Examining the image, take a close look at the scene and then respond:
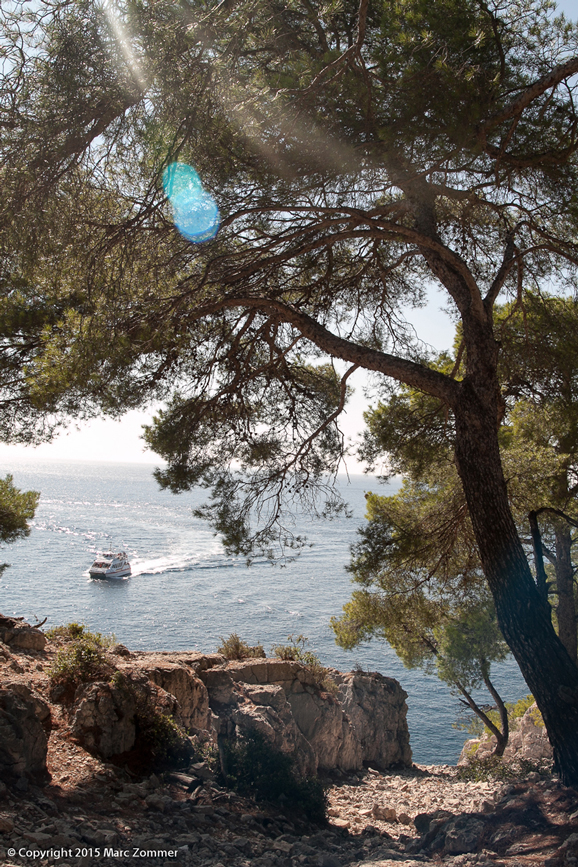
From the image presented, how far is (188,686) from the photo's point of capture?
6.66 m

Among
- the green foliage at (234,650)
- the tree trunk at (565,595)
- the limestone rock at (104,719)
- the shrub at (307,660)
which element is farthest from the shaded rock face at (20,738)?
the tree trunk at (565,595)

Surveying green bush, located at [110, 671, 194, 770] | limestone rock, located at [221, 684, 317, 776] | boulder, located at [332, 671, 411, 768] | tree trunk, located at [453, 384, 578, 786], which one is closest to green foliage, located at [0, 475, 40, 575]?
green bush, located at [110, 671, 194, 770]

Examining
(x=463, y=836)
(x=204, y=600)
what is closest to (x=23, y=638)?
(x=463, y=836)

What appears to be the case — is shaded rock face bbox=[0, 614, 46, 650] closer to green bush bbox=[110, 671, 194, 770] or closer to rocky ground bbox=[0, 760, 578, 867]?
green bush bbox=[110, 671, 194, 770]

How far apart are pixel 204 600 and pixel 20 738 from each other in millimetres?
34349

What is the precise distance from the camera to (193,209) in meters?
4.88

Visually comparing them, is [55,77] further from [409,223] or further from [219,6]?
[409,223]

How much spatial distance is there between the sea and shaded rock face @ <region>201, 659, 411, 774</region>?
227 inches

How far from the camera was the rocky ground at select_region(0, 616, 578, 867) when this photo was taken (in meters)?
3.06

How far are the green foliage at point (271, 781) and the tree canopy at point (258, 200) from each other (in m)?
1.97

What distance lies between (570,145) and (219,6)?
3040 millimetres

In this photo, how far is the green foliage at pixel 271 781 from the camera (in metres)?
5.20

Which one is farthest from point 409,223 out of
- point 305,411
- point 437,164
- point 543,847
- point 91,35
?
point 543,847

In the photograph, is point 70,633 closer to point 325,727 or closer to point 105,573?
point 325,727
